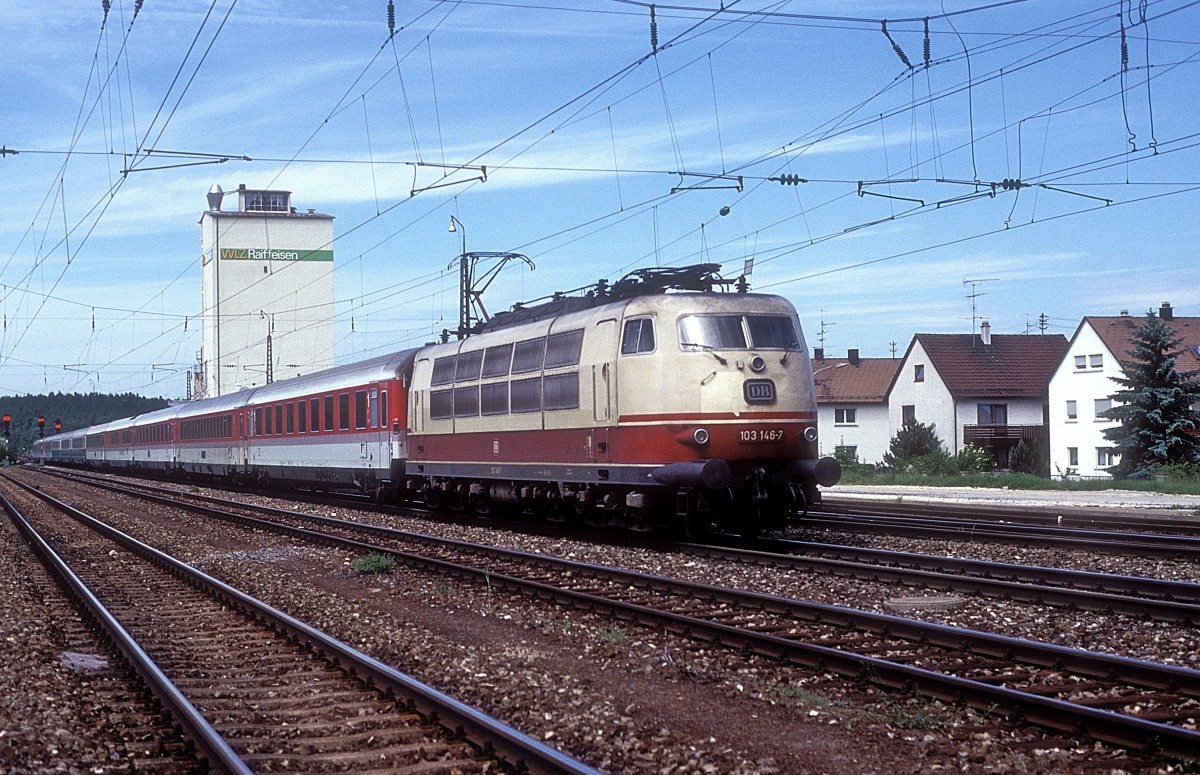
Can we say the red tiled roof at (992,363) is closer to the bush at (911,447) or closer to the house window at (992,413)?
the house window at (992,413)

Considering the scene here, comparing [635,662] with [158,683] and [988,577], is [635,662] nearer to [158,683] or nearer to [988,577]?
[158,683]

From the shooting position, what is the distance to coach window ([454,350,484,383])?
21.2 meters

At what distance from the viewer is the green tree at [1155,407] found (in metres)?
41.7

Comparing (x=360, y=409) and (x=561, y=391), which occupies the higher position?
(x=360, y=409)

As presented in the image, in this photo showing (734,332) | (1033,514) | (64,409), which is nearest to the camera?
(734,332)

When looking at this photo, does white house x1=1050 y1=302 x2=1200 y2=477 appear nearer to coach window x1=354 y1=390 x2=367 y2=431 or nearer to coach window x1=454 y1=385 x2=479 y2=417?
coach window x1=354 y1=390 x2=367 y2=431

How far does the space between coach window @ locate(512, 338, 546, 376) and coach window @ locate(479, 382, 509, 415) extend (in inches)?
18.5

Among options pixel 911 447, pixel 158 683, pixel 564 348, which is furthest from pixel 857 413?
pixel 158 683

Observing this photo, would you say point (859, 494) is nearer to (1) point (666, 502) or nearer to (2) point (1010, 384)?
(1) point (666, 502)

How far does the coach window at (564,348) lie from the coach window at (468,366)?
8.81ft

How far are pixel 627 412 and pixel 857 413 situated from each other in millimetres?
59855

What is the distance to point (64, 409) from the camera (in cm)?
18388

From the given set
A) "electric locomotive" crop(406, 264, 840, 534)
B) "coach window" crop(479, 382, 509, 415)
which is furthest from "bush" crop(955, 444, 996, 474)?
"electric locomotive" crop(406, 264, 840, 534)

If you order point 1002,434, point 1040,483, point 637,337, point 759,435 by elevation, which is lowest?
point 1040,483
